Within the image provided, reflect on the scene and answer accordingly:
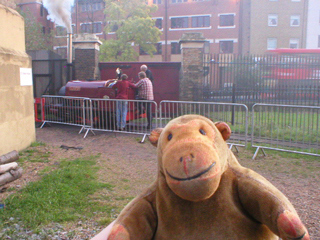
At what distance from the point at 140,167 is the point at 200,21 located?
36.9 metres

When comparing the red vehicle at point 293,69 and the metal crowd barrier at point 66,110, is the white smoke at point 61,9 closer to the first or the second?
the metal crowd barrier at point 66,110

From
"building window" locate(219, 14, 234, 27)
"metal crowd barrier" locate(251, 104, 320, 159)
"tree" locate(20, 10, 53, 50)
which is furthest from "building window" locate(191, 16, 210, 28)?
"metal crowd barrier" locate(251, 104, 320, 159)

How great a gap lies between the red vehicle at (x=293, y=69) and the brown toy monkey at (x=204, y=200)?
14.3 m

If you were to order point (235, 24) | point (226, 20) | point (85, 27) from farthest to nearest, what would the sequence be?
point (85, 27) → point (226, 20) → point (235, 24)

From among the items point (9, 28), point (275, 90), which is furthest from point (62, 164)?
point (275, 90)

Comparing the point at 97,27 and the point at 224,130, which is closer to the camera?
the point at 224,130

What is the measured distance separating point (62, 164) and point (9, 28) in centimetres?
323

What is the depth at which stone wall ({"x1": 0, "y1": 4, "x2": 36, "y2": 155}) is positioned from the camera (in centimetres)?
659

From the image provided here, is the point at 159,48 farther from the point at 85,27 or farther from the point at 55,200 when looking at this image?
the point at 55,200

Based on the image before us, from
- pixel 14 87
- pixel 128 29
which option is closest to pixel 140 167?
pixel 14 87

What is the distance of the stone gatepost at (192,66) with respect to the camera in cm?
1365

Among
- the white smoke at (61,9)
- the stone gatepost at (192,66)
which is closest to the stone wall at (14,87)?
the stone gatepost at (192,66)

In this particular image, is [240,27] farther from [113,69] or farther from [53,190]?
[53,190]

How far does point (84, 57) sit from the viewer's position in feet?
46.9
